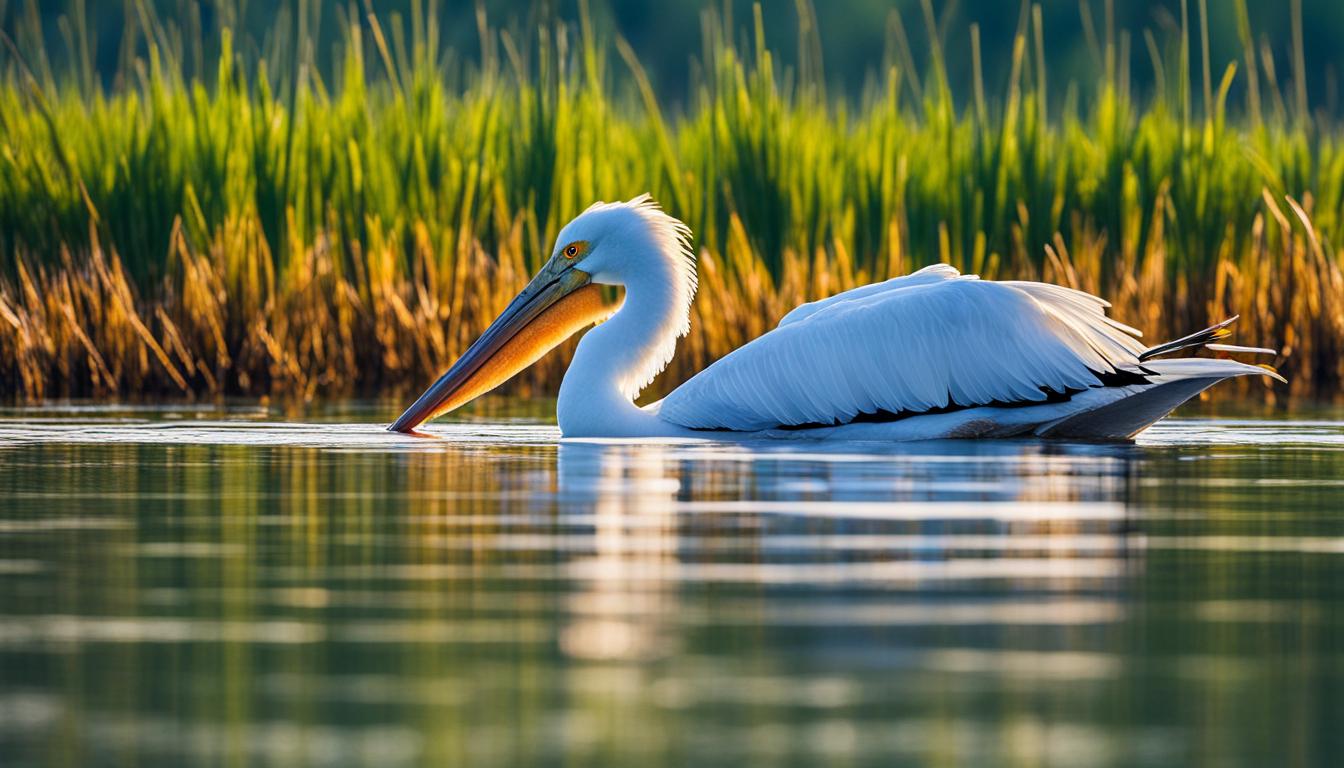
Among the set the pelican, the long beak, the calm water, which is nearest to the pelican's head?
the long beak

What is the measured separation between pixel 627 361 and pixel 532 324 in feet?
1.85

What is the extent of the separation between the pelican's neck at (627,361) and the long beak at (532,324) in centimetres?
24

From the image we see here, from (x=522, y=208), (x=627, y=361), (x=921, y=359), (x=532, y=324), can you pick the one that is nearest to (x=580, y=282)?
(x=532, y=324)

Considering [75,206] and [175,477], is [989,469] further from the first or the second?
[75,206]

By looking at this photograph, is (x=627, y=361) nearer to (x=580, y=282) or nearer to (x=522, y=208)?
(x=580, y=282)

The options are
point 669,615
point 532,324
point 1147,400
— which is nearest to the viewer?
point 669,615

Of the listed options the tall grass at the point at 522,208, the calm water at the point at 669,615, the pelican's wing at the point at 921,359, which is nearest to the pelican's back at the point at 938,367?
the pelican's wing at the point at 921,359

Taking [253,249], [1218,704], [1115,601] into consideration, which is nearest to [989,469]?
[1115,601]

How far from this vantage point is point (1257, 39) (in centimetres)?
3644

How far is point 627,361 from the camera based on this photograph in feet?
28.1

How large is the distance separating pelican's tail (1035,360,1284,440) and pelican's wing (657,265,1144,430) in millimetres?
83

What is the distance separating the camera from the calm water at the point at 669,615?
9.57 feet

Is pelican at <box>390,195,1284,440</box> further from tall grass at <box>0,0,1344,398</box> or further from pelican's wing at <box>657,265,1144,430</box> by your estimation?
tall grass at <box>0,0,1344,398</box>

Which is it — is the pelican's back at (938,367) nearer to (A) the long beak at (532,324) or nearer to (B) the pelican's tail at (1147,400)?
(B) the pelican's tail at (1147,400)
